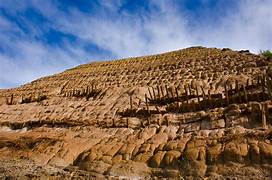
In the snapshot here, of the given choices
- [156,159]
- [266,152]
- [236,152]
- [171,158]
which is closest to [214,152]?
[236,152]

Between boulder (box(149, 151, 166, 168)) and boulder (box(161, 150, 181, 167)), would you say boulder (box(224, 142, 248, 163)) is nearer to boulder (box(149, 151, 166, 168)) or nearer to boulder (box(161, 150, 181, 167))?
boulder (box(161, 150, 181, 167))

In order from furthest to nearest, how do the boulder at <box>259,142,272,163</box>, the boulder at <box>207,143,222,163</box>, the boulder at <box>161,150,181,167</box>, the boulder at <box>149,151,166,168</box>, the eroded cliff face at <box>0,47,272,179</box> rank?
the boulder at <box>149,151,166,168</box> → the boulder at <box>161,150,181,167</box> → the eroded cliff face at <box>0,47,272,179</box> → the boulder at <box>207,143,222,163</box> → the boulder at <box>259,142,272,163</box>

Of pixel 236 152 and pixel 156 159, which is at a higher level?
pixel 236 152

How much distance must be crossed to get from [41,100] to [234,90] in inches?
619

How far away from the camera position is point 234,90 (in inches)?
883

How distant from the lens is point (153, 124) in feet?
72.4

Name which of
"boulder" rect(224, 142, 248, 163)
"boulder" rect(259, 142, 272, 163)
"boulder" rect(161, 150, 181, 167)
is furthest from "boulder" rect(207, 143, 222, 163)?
"boulder" rect(259, 142, 272, 163)

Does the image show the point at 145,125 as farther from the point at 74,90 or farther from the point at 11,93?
the point at 11,93

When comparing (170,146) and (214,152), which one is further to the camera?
(170,146)

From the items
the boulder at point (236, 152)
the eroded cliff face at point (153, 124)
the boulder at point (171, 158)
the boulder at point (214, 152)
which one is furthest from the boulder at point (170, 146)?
the boulder at point (236, 152)

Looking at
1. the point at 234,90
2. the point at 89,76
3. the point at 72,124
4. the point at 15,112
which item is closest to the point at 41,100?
the point at 15,112

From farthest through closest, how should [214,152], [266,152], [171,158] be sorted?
1. [171,158]
2. [214,152]
3. [266,152]

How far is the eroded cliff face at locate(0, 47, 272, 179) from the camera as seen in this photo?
55.8 feet

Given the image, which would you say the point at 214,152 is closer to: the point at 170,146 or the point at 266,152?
the point at 266,152
